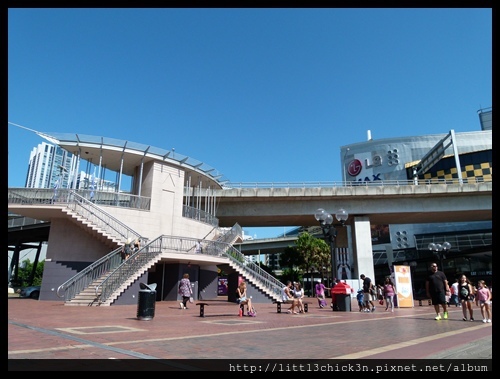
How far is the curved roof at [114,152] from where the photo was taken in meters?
22.9

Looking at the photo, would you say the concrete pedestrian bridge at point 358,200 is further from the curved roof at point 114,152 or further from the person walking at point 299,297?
the person walking at point 299,297

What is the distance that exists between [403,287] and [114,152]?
20.2 metres

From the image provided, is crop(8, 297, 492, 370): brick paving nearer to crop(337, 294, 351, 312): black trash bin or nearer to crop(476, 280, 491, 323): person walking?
crop(476, 280, 491, 323): person walking

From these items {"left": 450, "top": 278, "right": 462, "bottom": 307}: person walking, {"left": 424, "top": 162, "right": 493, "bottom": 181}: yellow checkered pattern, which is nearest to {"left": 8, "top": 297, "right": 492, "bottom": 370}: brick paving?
{"left": 450, "top": 278, "right": 462, "bottom": 307}: person walking

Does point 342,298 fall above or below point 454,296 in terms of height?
above

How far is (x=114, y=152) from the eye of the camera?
24.4 meters

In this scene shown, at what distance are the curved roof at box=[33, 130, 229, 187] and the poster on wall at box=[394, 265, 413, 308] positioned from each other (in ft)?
51.6

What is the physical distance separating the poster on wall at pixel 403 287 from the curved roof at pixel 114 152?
51.6 ft

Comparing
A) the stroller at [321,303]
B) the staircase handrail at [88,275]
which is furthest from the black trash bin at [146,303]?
the stroller at [321,303]

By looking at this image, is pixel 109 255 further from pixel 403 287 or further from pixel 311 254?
pixel 311 254

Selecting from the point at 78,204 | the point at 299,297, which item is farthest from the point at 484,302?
the point at 78,204
